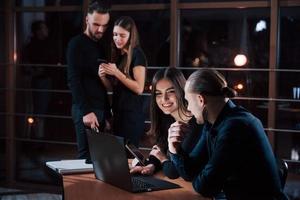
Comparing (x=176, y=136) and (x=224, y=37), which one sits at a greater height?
(x=224, y=37)

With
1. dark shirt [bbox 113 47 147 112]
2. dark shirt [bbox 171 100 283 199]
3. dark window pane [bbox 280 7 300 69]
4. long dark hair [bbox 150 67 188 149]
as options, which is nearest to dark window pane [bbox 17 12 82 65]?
dark shirt [bbox 113 47 147 112]

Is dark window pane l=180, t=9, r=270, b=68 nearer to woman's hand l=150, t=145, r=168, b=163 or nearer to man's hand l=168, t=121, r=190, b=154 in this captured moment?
woman's hand l=150, t=145, r=168, b=163

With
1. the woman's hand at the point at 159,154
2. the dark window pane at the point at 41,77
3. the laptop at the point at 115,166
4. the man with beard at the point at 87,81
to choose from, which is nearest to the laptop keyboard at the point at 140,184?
the laptop at the point at 115,166

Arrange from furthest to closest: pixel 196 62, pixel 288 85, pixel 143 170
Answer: pixel 196 62
pixel 288 85
pixel 143 170

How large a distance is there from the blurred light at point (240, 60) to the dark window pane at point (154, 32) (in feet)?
1.91

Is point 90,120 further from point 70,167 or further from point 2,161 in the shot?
point 2,161

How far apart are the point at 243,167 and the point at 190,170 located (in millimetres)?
328

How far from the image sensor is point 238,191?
72.9 inches

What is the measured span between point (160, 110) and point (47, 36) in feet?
8.50

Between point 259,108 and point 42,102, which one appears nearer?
point 259,108

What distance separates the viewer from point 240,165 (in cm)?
188

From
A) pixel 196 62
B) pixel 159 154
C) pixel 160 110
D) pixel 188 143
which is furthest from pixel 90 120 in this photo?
pixel 196 62

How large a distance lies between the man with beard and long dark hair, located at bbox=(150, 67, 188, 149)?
956 mm

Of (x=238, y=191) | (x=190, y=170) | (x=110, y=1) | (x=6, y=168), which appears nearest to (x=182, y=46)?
(x=110, y=1)
